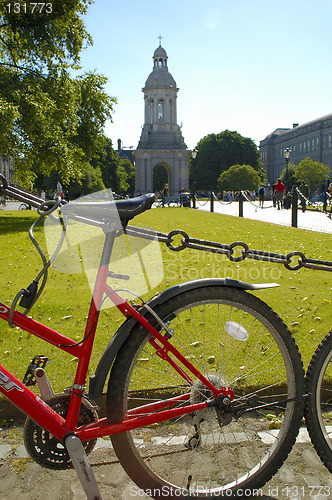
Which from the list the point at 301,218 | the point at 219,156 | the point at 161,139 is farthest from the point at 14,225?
the point at 161,139

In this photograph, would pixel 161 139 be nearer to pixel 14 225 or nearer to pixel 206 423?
pixel 14 225

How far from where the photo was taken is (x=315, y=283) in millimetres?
7742

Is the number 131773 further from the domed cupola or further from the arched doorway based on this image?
the arched doorway

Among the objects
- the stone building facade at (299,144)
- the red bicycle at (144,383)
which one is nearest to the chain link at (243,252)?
the red bicycle at (144,383)

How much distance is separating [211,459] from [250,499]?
1.16 feet

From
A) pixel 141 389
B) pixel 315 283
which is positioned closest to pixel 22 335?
pixel 141 389

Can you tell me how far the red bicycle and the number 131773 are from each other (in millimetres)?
20204

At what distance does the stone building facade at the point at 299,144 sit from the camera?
125m

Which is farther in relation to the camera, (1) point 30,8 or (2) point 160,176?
(2) point 160,176

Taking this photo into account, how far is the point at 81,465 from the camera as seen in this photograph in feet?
7.60

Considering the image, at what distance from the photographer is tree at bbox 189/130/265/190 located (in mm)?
104625

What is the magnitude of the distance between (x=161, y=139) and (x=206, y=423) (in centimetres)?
10784

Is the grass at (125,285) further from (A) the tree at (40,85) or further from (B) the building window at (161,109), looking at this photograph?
(B) the building window at (161,109)

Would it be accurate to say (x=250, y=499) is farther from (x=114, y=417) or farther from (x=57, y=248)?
(x=57, y=248)
